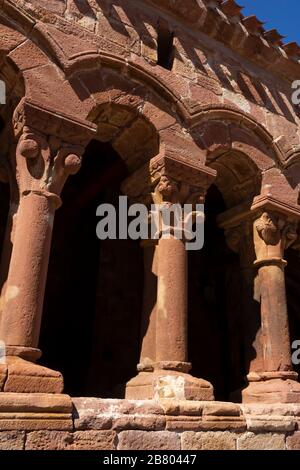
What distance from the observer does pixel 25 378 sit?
311 cm

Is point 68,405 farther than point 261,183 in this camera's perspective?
No

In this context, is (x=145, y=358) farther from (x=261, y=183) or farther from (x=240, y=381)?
(x=240, y=381)

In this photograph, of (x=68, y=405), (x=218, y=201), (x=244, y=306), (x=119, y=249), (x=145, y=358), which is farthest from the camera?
(x=218, y=201)

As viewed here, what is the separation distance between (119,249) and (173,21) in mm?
3632

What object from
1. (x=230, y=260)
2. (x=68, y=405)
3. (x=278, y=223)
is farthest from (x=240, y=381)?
(x=68, y=405)

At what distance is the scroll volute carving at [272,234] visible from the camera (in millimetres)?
5170

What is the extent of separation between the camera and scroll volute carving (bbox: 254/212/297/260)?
517cm

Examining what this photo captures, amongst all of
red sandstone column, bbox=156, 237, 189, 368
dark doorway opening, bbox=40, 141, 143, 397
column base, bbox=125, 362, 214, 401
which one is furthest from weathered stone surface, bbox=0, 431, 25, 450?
dark doorway opening, bbox=40, 141, 143, 397

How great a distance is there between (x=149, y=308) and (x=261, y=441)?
4.93ft

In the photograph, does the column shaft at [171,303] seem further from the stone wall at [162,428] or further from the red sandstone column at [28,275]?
the red sandstone column at [28,275]

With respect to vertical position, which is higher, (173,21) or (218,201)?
(173,21)

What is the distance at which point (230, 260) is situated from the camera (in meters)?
9.09

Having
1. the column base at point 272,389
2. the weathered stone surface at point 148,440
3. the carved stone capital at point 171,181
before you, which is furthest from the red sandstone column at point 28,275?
the column base at point 272,389

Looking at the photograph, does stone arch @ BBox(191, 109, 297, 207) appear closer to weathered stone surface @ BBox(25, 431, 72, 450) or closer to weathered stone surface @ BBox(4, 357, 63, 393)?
weathered stone surface @ BBox(4, 357, 63, 393)
